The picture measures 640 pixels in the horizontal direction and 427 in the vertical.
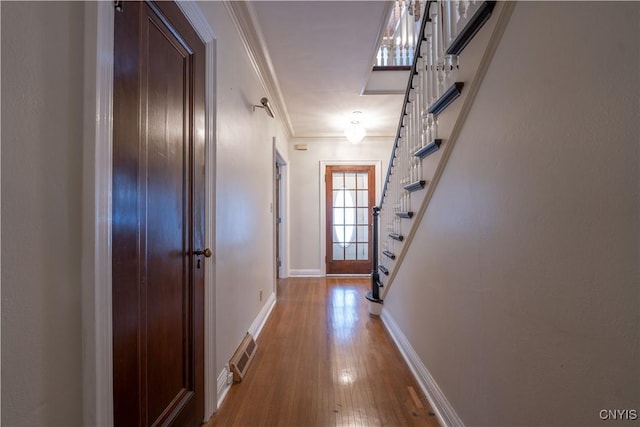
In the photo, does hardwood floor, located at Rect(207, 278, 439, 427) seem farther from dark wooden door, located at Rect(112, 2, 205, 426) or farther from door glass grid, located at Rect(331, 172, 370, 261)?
door glass grid, located at Rect(331, 172, 370, 261)

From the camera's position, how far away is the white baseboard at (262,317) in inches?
97.0

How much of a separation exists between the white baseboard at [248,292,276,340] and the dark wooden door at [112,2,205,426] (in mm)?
1005

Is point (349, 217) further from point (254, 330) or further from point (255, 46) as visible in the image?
point (255, 46)

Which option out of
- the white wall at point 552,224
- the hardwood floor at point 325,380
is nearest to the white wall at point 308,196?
the hardwood floor at point 325,380

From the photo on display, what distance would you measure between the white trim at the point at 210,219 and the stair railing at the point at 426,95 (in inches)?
47.8

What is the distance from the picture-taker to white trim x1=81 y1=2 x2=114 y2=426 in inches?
29.0

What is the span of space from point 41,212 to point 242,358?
65.7 inches

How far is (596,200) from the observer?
2.17ft

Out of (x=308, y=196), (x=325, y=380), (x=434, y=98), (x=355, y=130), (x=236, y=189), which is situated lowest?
(x=325, y=380)

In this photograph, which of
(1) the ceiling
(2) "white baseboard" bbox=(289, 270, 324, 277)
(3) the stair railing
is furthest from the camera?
(2) "white baseboard" bbox=(289, 270, 324, 277)

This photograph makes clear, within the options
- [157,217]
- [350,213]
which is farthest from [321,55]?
[350,213]

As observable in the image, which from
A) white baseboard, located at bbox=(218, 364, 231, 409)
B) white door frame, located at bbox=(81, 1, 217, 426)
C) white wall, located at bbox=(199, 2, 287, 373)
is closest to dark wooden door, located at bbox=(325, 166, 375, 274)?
white wall, located at bbox=(199, 2, 287, 373)

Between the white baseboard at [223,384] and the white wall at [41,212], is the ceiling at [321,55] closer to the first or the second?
the white wall at [41,212]

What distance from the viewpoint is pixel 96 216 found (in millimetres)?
747
